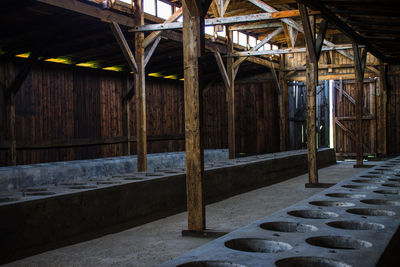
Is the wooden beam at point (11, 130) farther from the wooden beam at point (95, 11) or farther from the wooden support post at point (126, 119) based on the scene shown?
the wooden support post at point (126, 119)

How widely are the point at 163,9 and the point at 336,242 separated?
43.7ft

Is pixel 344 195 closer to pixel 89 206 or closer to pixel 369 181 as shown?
pixel 369 181

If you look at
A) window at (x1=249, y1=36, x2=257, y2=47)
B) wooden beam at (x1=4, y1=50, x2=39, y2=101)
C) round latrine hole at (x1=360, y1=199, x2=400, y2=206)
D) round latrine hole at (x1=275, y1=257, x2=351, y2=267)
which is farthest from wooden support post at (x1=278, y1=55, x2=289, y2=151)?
round latrine hole at (x1=275, y1=257, x2=351, y2=267)

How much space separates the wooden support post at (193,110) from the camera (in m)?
5.90

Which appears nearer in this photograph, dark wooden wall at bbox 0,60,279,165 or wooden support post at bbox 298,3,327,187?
wooden support post at bbox 298,3,327,187

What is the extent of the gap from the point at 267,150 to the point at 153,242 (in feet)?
56.6

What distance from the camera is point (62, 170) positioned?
38.4ft

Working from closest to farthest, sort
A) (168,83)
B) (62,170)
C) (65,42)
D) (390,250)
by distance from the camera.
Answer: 1. (390,250)
2. (62,170)
3. (65,42)
4. (168,83)

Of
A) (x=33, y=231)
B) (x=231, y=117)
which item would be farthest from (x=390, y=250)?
(x=231, y=117)

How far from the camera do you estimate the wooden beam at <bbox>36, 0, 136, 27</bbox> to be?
10211mm

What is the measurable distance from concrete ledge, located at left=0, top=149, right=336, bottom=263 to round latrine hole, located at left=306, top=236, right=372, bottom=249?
3.71m

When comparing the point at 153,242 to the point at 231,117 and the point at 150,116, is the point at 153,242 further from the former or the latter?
the point at 150,116

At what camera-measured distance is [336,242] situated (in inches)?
146

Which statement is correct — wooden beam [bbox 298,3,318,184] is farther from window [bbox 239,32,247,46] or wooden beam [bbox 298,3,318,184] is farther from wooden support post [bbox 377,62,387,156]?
window [bbox 239,32,247,46]
